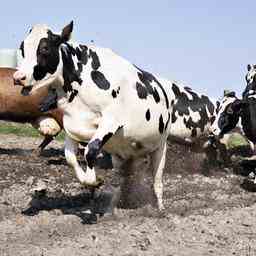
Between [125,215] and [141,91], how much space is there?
58.6 inches

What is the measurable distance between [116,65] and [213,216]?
2.09 meters

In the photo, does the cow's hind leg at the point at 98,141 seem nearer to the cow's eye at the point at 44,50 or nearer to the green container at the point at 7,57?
the cow's eye at the point at 44,50

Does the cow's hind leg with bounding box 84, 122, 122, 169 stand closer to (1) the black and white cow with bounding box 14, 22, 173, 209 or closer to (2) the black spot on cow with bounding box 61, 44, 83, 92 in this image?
(1) the black and white cow with bounding box 14, 22, 173, 209

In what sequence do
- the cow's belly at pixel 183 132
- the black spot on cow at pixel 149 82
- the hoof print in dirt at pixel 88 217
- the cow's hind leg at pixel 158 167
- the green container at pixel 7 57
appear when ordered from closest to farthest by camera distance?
the hoof print in dirt at pixel 88 217
the black spot on cow at pixel 149 82
the cow's hind leg at pixel 158 167
the cow's belly at pixel 183 132
the green container at pixel 7 57

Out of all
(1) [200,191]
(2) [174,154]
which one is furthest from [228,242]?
(2) [174,154]

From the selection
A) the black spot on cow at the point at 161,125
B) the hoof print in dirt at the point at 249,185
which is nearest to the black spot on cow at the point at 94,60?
the black spot on cow at the point at 161,125

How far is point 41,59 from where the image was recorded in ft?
25.4

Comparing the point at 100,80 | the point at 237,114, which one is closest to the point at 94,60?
the point at 100,80

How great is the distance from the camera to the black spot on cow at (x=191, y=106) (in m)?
13.1

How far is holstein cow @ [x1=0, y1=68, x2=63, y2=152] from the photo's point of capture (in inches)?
545

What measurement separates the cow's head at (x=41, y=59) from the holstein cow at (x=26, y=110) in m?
5.89

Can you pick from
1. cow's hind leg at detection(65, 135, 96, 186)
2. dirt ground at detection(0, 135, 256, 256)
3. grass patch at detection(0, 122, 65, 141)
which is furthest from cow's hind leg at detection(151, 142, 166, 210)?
grass patch at detection(0, 122, 65, 141)

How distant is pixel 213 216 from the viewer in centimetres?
823

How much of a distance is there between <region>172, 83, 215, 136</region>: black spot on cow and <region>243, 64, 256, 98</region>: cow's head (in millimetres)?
767
